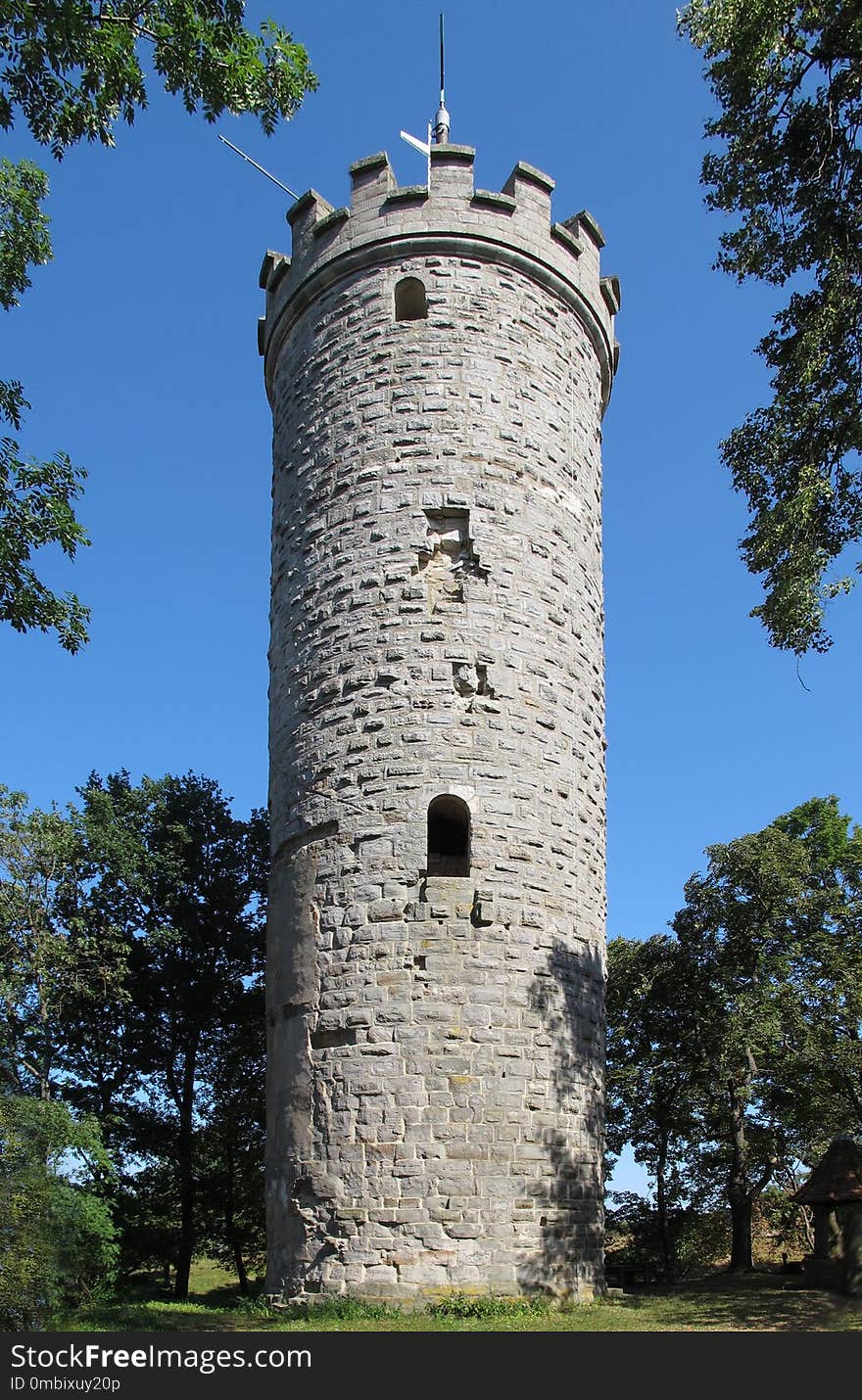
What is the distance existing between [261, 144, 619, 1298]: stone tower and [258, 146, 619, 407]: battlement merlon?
0.03 meters

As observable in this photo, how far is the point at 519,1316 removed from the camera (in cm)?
980

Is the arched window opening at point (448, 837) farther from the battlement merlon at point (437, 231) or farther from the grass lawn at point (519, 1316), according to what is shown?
the battlement merlon at point (437, 231)

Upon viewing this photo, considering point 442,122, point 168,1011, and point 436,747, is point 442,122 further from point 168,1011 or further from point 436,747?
point 168,1011

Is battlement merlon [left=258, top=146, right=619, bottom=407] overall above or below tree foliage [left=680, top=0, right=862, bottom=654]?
above

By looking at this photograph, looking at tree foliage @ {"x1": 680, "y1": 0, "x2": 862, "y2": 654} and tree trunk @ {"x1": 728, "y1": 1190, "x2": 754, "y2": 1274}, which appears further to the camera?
tree trunk @ {"x1": 728, "y1": 1190, "x2": 754, "y2": 1274}

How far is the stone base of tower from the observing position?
1018 centimetres

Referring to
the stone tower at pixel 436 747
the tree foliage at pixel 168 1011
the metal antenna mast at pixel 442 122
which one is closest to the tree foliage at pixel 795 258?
the stone tower at pixel 436 747

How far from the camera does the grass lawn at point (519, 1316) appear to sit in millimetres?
9555

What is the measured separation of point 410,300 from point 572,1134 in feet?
30.1

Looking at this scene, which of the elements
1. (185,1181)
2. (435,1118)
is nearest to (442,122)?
(435,1118)

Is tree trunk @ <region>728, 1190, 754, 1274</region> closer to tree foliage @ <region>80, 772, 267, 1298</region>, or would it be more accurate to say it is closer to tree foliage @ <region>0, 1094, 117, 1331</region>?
tree foliage @ <region>80, 772, 267, 1298</region>

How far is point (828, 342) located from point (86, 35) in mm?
5797

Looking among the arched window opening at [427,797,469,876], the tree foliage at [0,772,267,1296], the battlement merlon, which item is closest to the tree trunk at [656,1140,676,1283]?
the tree foliage at [0,772,267,1296]

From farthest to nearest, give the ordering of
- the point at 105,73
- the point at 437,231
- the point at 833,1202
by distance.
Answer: the point at 833,1202 → the point at 437,231 → the point at 105,73
